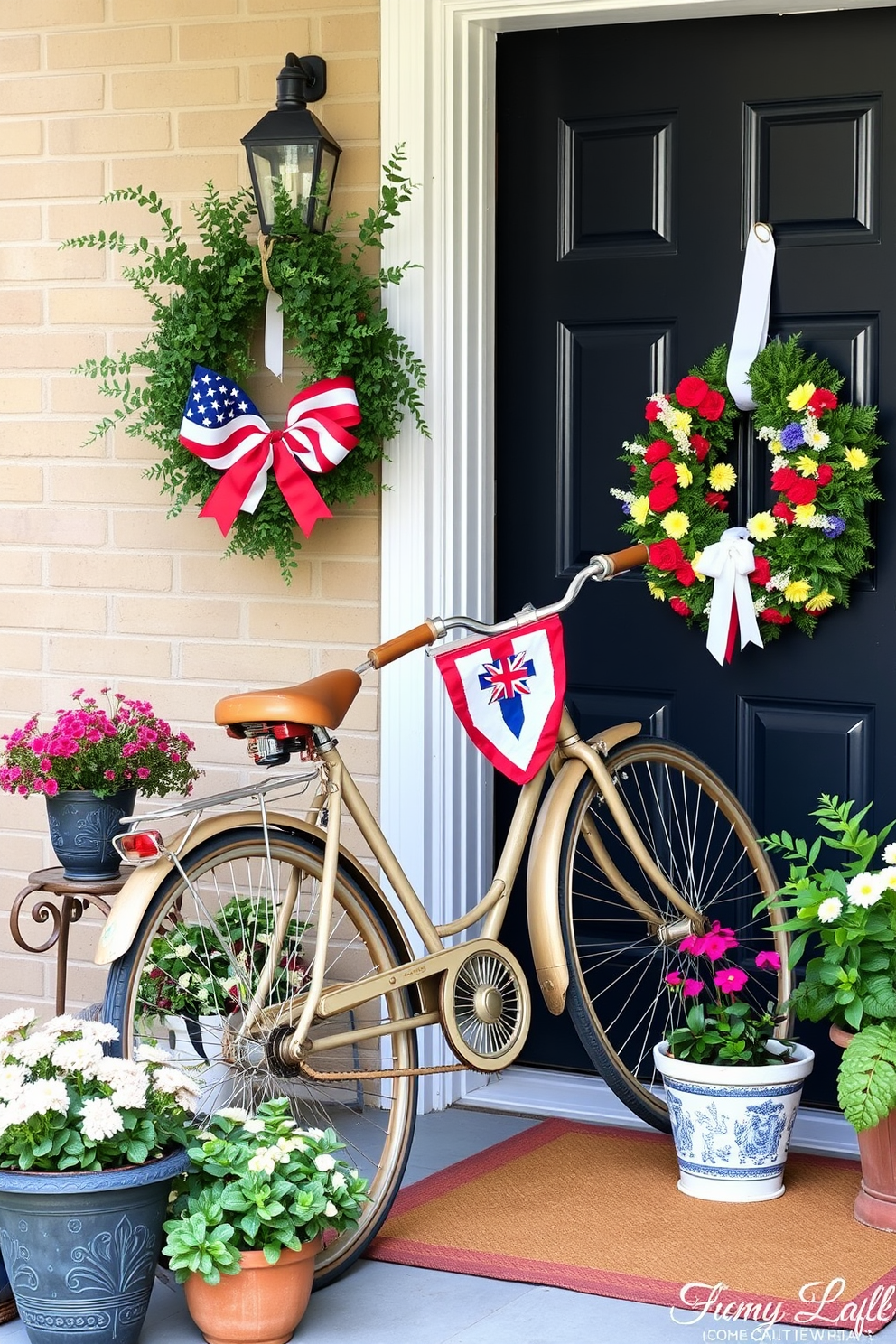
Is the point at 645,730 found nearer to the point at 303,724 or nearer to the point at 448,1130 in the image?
the point at 448,1130

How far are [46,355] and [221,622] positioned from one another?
74 centimetres

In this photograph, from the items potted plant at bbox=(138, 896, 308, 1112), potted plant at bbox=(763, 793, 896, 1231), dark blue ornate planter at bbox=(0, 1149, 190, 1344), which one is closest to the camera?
dark blue ornate planter at bbox=(0, 1149, 190, 1344)

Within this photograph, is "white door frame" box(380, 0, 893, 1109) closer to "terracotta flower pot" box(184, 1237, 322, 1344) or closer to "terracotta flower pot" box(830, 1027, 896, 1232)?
"terracotta flower pot" box(830, 1027, 896, 1232)

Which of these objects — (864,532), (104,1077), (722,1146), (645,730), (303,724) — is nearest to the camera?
(104,1077)

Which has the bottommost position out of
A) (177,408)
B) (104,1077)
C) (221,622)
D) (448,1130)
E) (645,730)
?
(448,1130)

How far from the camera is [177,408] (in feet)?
11.1

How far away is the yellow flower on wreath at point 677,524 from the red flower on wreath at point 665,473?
63mm

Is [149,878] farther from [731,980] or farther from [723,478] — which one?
[723,478]

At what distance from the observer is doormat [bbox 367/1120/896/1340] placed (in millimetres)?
2541

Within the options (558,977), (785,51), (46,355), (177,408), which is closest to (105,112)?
(46,355)

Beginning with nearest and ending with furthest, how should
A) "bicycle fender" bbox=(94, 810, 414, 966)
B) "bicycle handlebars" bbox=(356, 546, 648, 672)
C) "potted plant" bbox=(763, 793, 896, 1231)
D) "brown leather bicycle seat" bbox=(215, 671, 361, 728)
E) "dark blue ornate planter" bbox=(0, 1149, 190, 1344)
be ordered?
"dark blue ornate planter" bbox=(0, 1149, 190, 1344) < "bicycle fender" bbox=(94, 810, 414, 966) < "brown leather bicycle seat" bbox=(215, 671, 361, 728) < "potted plant" bbox=(763, 793, 896, 1231) < "bicycle handlebars" bbox=(356, 546, 648, 672)

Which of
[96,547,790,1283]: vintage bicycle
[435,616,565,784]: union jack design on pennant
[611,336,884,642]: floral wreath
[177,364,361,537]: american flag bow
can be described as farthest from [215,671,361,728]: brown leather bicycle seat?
[611,336,884,642]: floral wreath

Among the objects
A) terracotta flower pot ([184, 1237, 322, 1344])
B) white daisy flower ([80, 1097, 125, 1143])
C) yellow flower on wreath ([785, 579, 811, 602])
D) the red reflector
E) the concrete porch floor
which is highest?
yellow flower on wreath ([785, 579, 811, 602])

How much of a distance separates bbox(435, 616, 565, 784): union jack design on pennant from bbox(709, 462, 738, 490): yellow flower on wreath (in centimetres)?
57
